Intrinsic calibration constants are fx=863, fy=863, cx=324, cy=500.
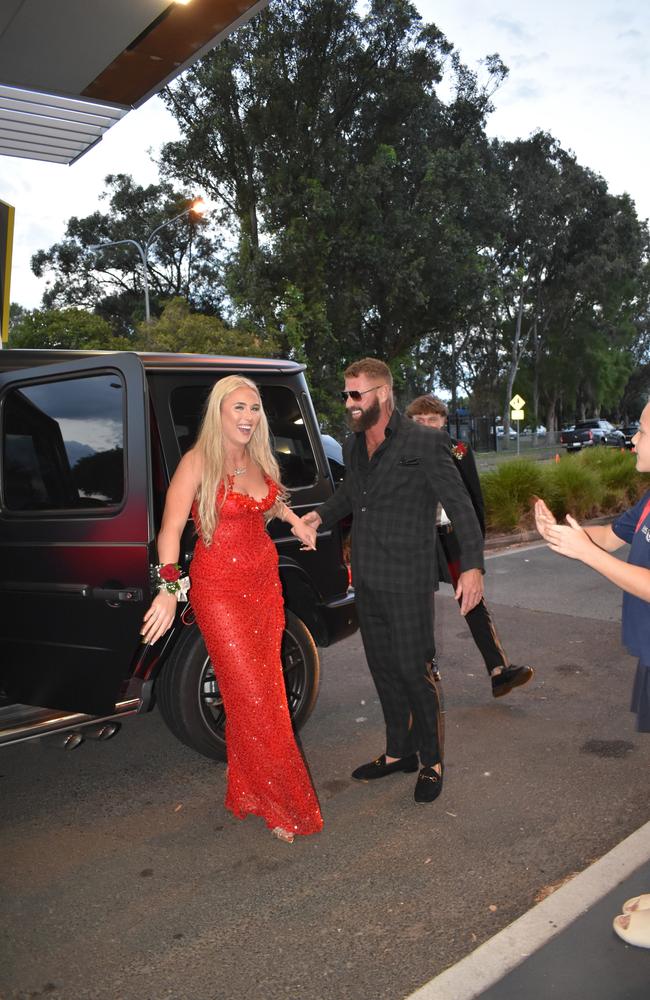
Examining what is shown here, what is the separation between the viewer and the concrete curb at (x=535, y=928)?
8.67 feet

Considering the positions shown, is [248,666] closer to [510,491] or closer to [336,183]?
[510,491]

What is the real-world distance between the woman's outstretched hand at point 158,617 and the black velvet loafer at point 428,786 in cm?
146

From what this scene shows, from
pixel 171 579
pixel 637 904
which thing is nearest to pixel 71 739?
pixel 171 579

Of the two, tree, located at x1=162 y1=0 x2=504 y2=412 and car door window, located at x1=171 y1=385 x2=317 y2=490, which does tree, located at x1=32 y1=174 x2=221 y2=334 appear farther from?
car door window, located at x1=171 y1=385 x2=317 y2=490

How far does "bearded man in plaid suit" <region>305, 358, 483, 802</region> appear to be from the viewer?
3.89 metres

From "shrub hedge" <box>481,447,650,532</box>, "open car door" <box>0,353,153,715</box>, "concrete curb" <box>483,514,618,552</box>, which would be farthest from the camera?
"shrub hedge" <box>481,447,650,532</box>

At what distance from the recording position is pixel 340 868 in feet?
11.3

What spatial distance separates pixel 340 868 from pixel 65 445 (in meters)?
2.23

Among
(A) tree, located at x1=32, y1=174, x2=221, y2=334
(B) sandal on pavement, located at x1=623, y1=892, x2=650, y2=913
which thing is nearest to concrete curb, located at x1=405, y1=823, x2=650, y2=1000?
(B) sandal on pavement, located at x1=623, y1=892, x2=650, y2=913

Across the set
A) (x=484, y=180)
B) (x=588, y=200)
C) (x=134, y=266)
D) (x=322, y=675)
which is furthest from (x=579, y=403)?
(x=322, y=675)

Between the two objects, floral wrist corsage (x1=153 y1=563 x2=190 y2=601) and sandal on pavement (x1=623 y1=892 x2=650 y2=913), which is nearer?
sandal on pavement (x1=623 y1=892 x2=650 y2=913)

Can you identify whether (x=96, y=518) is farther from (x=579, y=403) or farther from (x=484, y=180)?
(x=579, y=403)

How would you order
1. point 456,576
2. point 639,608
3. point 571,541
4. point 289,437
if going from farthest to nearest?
point 456,576 < point 289,437 < point 639,608 < point 571,541

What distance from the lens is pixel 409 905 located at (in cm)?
315
